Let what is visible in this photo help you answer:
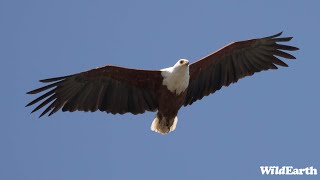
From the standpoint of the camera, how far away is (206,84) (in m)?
16.8

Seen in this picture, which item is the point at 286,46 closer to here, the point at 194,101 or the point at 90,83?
the point at 194,101

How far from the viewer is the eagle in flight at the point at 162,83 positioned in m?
15.8

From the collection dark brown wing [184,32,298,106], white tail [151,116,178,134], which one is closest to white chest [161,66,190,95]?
dark brown wing [184,32,298,106]

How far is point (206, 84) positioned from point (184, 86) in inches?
44.1

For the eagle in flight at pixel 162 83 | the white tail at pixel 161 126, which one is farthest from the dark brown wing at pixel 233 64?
the white tail at pixel 161 126

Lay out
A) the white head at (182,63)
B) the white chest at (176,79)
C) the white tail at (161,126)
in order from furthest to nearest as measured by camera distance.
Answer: the white tail at (161,126) < the white chest at (176,79) < the white head at (182,63)

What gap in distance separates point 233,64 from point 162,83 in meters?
1.83

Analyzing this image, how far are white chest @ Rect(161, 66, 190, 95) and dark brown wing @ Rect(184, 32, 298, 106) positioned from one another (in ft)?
2.43

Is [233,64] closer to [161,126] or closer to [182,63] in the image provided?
[182,63]

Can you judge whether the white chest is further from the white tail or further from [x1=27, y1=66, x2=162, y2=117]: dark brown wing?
the white tail

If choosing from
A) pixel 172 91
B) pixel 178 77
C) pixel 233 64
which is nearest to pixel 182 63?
pixel 178 77

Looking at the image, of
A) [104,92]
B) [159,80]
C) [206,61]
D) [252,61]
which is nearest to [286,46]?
[252,61]

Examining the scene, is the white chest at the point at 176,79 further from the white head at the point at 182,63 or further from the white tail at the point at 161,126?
the white tail at the point at 161,126

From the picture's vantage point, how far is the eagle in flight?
15758 millimetres
